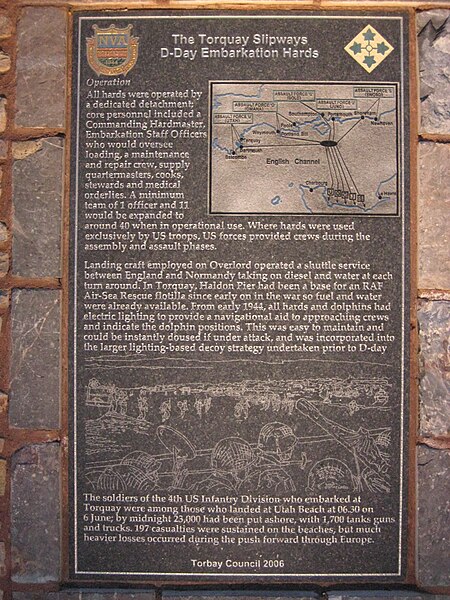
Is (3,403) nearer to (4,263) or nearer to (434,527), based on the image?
(4,263)

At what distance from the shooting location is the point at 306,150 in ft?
6.65

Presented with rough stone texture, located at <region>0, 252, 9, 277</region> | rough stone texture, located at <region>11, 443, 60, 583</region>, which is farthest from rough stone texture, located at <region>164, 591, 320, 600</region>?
rough stone texture, located at <region>0, 252, 9, 277</region>

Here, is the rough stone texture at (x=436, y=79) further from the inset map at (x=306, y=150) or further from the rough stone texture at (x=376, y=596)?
the rough stone texture at (x=376, y=596)

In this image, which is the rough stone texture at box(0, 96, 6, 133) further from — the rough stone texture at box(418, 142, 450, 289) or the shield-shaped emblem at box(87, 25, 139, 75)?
the rough stone texture at box(418, 142, 450, 289)

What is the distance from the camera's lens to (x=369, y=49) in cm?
204

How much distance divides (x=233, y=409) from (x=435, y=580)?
1.23 m

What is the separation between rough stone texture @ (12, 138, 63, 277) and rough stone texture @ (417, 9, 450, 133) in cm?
174

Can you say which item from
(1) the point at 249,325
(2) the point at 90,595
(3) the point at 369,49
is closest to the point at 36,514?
(2) the point at 90,595

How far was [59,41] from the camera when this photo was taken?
2051 mm

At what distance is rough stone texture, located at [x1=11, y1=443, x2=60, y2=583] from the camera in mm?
2021

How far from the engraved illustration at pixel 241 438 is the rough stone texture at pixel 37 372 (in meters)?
0.19

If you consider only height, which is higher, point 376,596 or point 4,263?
point 4,263

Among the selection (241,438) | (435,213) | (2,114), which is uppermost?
(2,114)

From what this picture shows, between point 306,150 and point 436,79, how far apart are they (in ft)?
2.31
